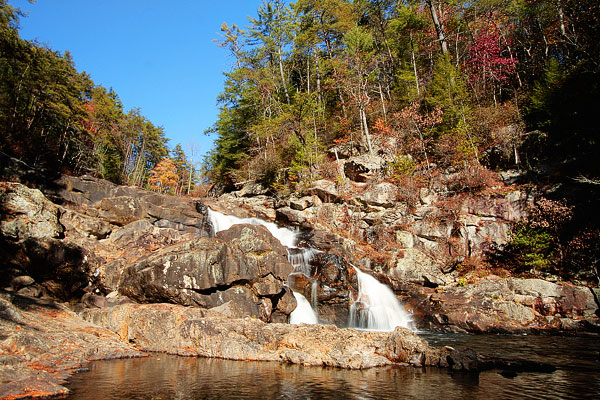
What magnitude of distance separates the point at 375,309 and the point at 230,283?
699 cm

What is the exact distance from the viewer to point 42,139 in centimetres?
2797

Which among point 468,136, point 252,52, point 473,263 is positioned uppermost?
point 252,52

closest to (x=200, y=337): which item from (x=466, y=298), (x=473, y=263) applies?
(x=466, y=298)

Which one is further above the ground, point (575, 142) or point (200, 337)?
point (575, 142)

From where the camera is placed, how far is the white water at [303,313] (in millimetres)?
13695

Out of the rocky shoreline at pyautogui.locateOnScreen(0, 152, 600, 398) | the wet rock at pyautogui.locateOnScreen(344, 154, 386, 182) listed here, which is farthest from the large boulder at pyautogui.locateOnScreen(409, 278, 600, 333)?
the wet rock at pyautogui.locateOnScreen(344, 154, 386, 182)

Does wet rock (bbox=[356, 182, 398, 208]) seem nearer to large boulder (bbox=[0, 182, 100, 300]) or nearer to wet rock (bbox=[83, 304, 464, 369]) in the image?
wet rock (bbox=[83, 304, 464, 369])

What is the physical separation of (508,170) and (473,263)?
7098 millimetres

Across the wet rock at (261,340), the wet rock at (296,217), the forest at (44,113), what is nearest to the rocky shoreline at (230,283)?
the wet rock at (261,340)

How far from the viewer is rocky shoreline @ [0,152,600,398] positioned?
27.2 ft

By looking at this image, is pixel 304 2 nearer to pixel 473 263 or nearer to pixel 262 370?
pixel 473 263

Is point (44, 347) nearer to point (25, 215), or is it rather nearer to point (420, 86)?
point (25, 215)

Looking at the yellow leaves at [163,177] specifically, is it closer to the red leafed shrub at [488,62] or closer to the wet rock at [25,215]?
the wet rock at [25,215]

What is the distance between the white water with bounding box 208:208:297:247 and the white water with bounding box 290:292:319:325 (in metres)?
5.04
